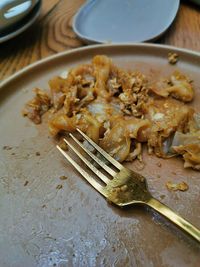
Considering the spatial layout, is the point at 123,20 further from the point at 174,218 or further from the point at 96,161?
the point at 174,218

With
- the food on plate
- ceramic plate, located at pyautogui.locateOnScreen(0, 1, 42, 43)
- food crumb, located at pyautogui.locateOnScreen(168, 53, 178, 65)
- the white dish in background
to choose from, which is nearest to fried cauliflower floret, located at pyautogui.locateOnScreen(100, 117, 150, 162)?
the food on plate

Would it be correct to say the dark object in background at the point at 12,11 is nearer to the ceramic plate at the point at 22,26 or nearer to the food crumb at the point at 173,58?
the ceramic plate at the point at 22,26

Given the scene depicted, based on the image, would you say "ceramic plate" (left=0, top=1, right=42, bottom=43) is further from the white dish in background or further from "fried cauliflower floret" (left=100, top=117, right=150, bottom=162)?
"fried cauliflower floret" (left=100, top=117, right=150, bottom=162)

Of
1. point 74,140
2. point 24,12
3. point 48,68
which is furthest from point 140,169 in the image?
point 24,12

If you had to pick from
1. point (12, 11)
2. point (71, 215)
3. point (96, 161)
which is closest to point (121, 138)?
point (96, 161)

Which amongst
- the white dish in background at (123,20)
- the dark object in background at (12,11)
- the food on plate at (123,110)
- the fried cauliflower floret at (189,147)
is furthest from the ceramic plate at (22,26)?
the fried cauliflower floret at (189,147)
